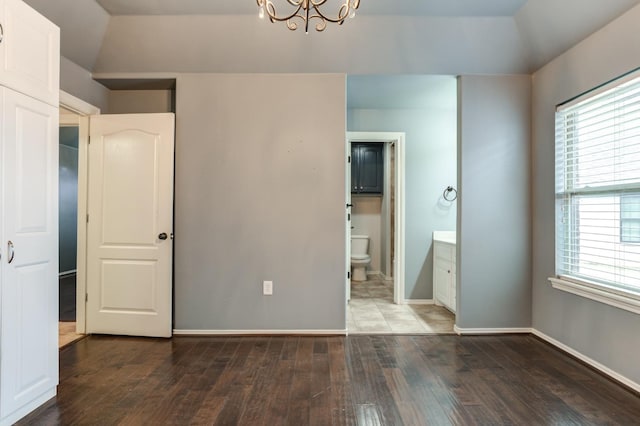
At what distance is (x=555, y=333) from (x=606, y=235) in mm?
984

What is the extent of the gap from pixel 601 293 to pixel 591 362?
55cm

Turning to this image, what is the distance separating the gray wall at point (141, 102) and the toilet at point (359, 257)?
11.2ft

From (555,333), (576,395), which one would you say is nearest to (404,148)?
(555,333)

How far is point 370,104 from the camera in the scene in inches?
161

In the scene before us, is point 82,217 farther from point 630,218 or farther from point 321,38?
point 630,218

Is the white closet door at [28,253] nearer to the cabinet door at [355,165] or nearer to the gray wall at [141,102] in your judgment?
the gray wall at [141,102]

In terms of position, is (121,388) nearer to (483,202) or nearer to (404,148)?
(483,202)

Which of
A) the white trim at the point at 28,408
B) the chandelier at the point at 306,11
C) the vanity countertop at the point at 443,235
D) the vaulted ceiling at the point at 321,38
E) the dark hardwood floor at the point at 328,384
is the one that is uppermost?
the vaulted ceiling at the point at 321,38

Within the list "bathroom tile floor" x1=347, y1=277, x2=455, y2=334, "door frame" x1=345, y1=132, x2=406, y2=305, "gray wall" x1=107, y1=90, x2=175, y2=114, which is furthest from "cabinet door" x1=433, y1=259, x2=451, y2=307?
"gray wall" x1=107, y1=90, x2=175, y2=114

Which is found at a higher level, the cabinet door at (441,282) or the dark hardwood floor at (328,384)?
the cabinet door at (441,282)

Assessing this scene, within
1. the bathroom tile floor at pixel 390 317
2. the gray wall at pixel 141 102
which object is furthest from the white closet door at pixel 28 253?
the bathroom tile floor at pixel 390 317

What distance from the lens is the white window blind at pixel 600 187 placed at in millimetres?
2275

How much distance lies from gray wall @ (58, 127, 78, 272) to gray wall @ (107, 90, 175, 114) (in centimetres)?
304

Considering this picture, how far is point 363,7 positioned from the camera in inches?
111
